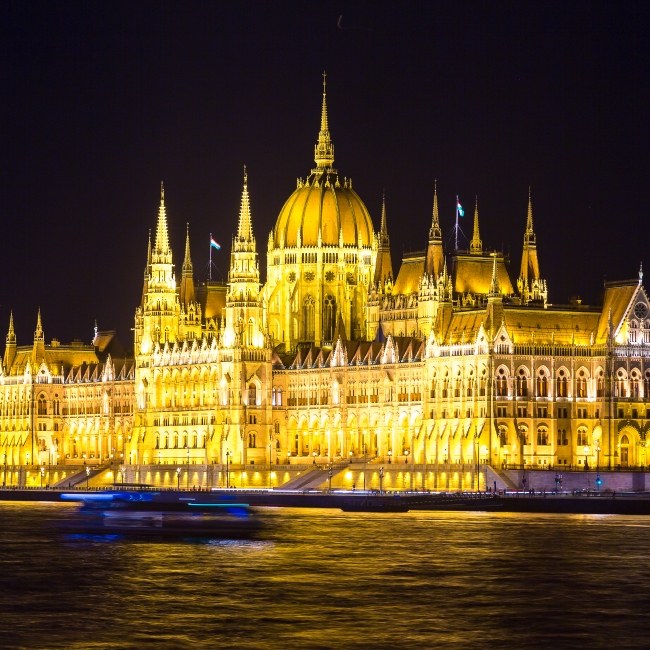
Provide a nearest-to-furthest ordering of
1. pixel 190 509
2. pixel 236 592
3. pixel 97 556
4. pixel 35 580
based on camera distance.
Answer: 1. pixel 236 592
2. pixel 35 580
3. pixel 97 556
4. pixel 190 509

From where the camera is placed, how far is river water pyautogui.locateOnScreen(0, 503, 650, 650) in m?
94.4

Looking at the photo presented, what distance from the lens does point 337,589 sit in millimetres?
111562

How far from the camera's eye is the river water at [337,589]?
94.4 meters

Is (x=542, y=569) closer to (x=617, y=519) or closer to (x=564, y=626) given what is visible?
(x=564, y=626)

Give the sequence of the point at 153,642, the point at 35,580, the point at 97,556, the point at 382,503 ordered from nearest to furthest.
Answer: the point at 153,642 → the point at 35,580 → the point at 97,556 → the point at 382,503

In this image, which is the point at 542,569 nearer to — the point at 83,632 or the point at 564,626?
the point at 564,626

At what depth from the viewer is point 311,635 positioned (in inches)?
3701

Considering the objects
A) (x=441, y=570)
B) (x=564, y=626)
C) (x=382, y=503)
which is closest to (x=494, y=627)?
(x=564, y=626)

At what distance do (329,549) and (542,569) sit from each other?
63.6 feet

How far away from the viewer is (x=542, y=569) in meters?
124

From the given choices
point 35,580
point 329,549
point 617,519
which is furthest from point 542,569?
point 617,519

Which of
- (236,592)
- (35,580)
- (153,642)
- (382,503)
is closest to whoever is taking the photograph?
(153,642)

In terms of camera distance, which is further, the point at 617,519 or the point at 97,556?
the point at 617,519

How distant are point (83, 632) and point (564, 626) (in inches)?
849
